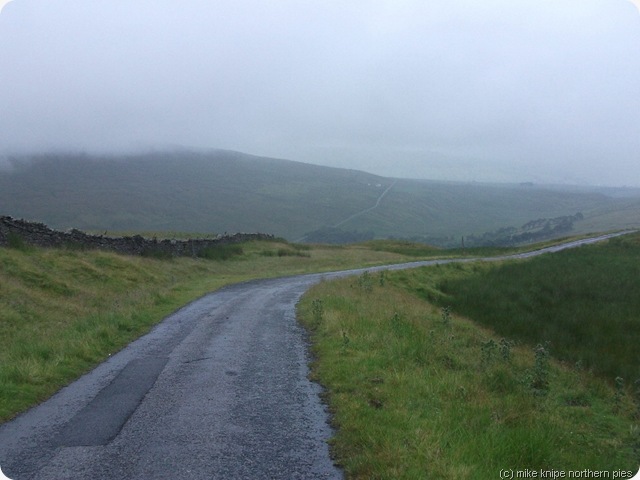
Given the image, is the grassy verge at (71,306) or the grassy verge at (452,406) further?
the grassy verge at (71,306)

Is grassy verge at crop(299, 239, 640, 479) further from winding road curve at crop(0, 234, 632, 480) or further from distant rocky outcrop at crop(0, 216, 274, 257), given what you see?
distant rocky outcrop at crop(0, 216, 274, 257)

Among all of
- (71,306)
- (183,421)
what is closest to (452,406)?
(183,421)

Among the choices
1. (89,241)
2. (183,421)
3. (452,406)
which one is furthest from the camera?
(89,241)

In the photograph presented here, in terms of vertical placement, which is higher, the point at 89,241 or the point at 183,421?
the point at 89,241

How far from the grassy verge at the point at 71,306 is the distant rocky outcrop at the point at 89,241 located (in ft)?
3.07

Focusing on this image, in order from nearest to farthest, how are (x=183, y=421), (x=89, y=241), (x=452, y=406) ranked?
(x=183, y=421), (x=452, y=406), (x=89, y=241)

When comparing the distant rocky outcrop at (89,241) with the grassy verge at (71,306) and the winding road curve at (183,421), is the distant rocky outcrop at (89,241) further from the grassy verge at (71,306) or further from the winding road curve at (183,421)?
the winding road curve at (183,421)

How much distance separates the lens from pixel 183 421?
286 inches

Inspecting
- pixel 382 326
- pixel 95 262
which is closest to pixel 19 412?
pixel 382 326

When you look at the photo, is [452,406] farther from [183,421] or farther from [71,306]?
[71,306]

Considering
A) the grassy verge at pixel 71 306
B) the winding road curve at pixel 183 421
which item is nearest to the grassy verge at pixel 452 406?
the winding road curve at pixel 183 421

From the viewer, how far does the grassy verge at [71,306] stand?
9406 mm

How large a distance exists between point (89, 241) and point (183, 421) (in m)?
24.5

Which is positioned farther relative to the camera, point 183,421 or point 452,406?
point 452,406
